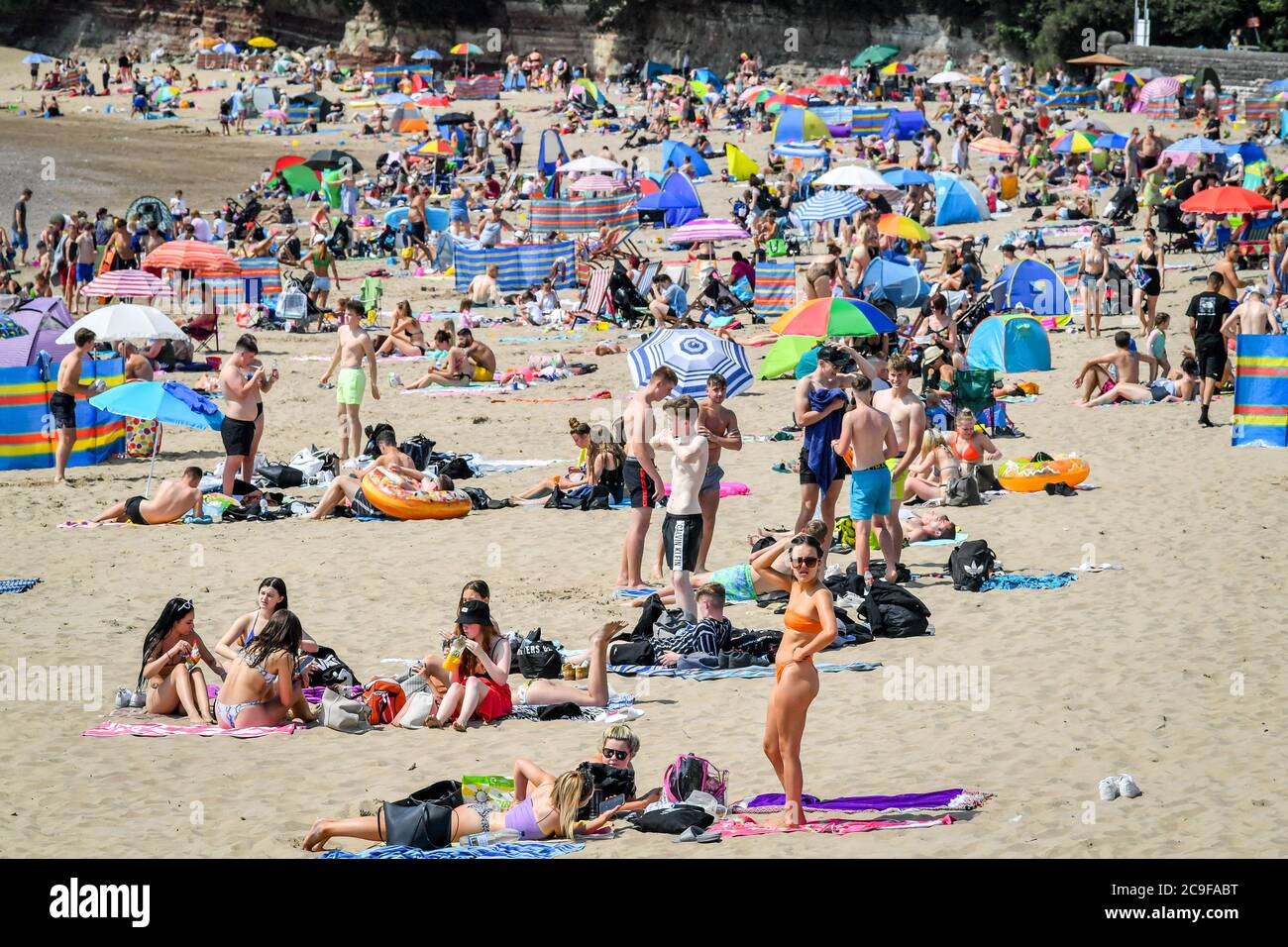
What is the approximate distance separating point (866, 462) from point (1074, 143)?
21081 mm

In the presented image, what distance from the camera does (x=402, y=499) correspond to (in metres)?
12.6

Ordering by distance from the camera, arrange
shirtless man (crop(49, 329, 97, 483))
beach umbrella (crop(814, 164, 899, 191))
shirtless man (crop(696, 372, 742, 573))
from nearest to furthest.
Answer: shirtless man (crop(696, 372, 742, 573)) < shirtless man (crop(49, 329, 97, 483)) < beach umbrella (crop(814, 164, 899, 191))

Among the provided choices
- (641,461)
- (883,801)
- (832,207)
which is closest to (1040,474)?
(641,461)

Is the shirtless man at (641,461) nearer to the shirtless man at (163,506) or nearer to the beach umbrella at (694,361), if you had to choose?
the beach umbrella at (694,361)

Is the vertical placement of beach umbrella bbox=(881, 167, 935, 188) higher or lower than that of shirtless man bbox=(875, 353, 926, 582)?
higher

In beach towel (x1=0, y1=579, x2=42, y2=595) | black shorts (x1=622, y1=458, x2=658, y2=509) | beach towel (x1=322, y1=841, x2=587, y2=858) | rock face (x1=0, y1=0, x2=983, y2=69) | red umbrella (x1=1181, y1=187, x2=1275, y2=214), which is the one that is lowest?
beach towel (x1=322, y1=841, x2=587, y2=858)

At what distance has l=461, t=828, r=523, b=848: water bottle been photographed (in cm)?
651

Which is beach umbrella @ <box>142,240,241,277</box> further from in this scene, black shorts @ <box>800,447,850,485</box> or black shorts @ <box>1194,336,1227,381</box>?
black shorts @ <box>1194,336,1227,381</box>

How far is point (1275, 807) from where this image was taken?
6672mm

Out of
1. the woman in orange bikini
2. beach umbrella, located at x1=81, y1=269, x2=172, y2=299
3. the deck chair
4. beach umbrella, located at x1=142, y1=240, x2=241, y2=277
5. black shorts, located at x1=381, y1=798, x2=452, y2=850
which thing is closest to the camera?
black shorts, located at x1=381, y1=798, x2=452, y2=850

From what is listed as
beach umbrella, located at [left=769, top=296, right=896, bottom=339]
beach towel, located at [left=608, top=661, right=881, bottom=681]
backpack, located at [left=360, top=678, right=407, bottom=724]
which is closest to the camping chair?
beach umbrella, located at [left=769, top=296, right=896, bottom=339]

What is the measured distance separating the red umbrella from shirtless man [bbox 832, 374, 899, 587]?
41.2ft

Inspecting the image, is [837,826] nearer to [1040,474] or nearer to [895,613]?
[895,613]

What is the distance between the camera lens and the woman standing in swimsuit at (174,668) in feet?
27.1
